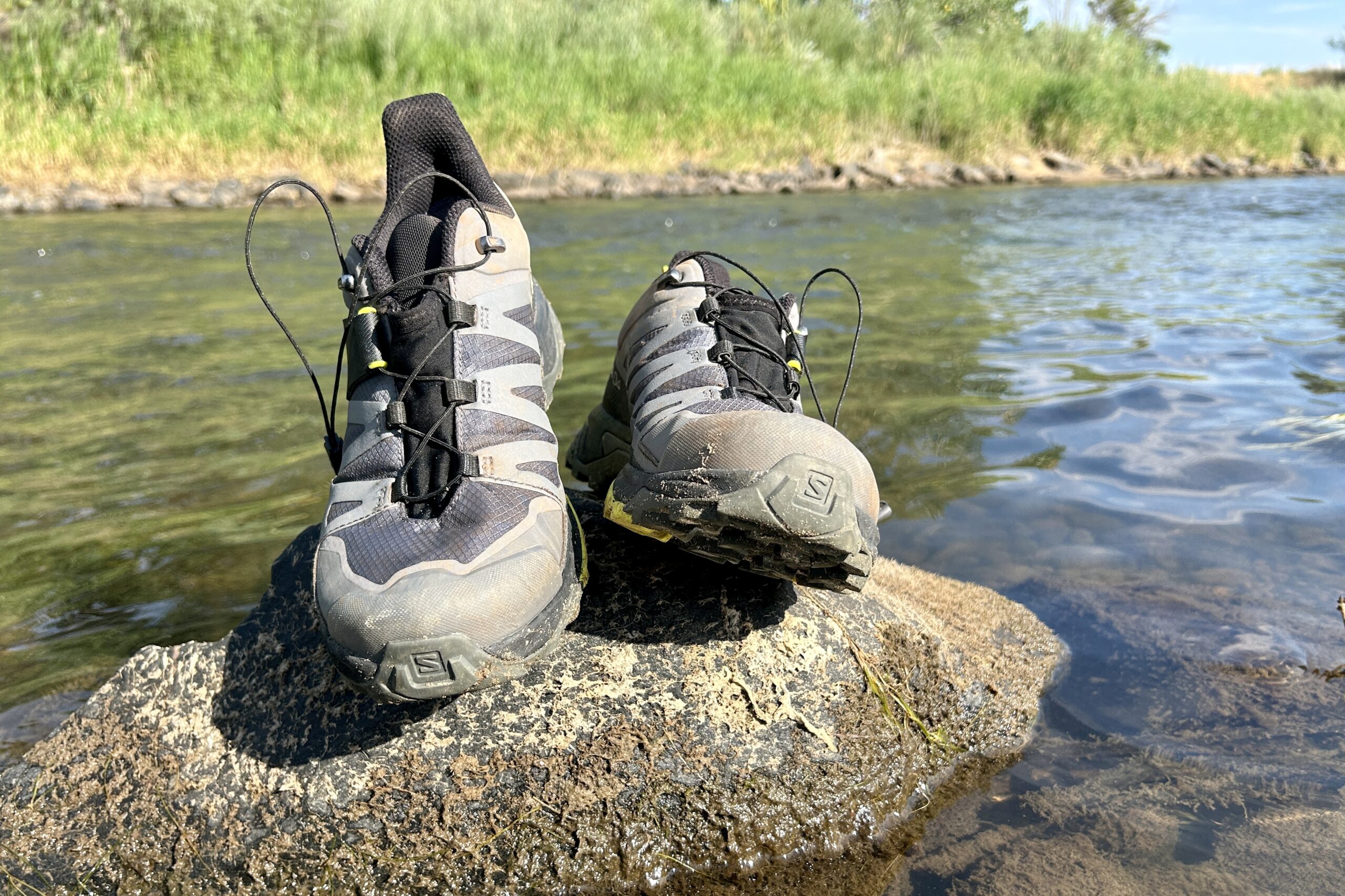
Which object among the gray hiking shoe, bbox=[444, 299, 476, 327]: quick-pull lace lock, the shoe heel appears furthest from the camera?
the shoe heel

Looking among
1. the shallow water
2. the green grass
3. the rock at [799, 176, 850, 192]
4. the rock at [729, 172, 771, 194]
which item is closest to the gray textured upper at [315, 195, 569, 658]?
the shallow water

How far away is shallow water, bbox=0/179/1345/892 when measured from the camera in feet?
6.16

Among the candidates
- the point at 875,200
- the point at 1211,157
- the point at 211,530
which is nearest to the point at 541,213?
the point at 875,200

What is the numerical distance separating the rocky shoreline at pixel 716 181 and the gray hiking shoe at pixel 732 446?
39.5 feet

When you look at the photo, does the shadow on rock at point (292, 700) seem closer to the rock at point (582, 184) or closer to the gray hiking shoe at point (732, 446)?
the gray hiking shoe at point (732, 446)

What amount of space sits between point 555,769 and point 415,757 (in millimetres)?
242

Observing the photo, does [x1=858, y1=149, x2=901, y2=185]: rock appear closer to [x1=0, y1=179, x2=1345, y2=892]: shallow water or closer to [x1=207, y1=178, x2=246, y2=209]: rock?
[x1=0, y1=179, x2=1345, y2=892]: shallow water

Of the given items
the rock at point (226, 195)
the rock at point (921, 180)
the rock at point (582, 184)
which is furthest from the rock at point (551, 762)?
the rock at point (921, 180)

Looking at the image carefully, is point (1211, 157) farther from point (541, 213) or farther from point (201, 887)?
point (201, 887)

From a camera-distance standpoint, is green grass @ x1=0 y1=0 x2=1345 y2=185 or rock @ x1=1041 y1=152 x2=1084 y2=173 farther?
rock @ x1=1041 y1=152 x2=1084 y2=173

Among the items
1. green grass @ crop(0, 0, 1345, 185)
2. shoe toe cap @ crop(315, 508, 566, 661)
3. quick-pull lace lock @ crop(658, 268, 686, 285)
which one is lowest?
shoe toe cap @ crop(315, 508, 566, 661)

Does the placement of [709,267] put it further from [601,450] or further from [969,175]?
[969,175]

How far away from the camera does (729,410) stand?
6.52ft

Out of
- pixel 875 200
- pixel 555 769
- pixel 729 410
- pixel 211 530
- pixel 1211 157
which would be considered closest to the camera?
pixel 555 769
